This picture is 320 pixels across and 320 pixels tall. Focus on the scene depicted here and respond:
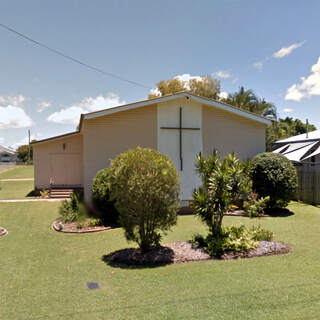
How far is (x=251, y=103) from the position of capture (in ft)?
82.1

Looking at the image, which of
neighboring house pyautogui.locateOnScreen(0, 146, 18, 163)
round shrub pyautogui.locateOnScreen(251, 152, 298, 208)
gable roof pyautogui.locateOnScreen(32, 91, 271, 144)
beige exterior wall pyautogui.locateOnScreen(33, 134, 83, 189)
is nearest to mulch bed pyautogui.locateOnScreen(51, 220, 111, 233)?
gable roof pyautogui.locateOnScreen(32, 91, 271, 144)

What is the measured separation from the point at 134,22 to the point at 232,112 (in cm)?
686

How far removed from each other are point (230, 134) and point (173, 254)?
8.03 metres

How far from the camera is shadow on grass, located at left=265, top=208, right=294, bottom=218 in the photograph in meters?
11.0

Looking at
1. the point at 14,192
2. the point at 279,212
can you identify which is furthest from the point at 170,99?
the point at 14,192

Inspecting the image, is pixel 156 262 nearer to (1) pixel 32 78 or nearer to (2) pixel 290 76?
(1) pixel 32 78

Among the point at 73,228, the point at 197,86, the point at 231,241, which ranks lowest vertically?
the point at 73,228

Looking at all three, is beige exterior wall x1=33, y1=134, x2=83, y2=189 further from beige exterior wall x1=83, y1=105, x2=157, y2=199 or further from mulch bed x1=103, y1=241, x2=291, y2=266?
mulch bed x1=103, y1=241, x2=291, y2=266

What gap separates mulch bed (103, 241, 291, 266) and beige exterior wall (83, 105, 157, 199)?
5493mm

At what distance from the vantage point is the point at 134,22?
13727mm

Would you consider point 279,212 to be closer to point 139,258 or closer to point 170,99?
point 170,99

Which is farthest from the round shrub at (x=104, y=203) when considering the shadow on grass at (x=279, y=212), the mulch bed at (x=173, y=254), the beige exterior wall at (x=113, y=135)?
the shadow on grass at (x=279, y=212)

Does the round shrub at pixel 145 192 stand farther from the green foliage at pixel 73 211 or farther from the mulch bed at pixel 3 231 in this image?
the mulch bed at pixel 3 231

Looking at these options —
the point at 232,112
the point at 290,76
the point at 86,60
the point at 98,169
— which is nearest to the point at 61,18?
Answer: the point at 86,60
